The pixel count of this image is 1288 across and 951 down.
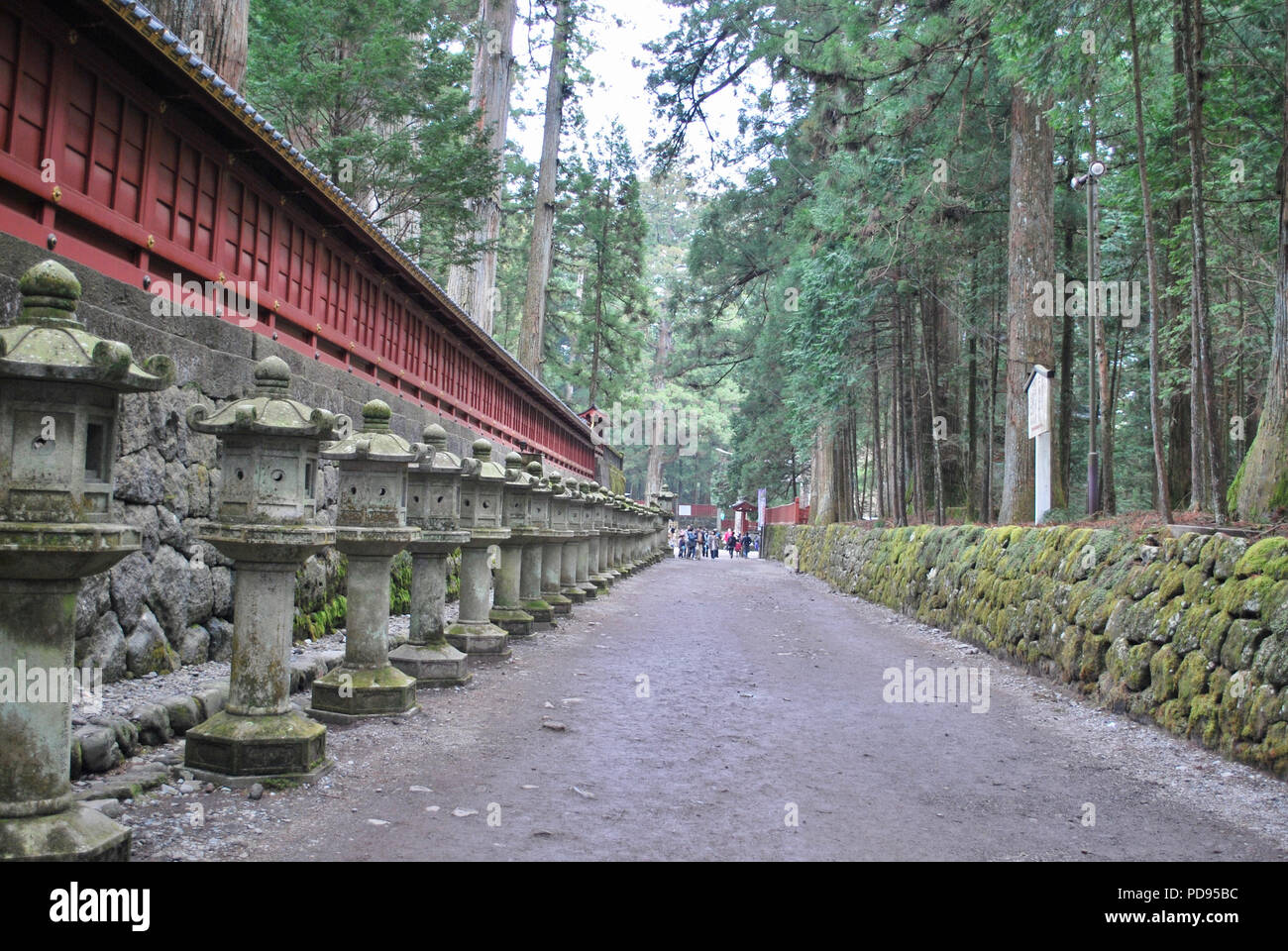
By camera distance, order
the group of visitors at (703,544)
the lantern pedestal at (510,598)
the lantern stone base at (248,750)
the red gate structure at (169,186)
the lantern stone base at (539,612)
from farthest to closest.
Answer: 1. the group of visitors at (703,544)
2. the lantern stone base at (539,612)
3. the lantern pedestal at (510,598)
4. the red gate structure at (169,186)
5. the lantern stone base at (248,750)

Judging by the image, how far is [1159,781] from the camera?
197 inches

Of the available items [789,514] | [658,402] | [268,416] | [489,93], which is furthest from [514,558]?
[658,402]

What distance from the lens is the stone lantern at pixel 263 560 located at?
13.9ft

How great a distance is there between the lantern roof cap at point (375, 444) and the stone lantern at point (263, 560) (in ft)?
3.68

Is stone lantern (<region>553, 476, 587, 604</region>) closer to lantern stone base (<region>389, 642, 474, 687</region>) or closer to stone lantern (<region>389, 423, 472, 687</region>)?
stone lantern (<region>389, 423, 472, 687</region>)

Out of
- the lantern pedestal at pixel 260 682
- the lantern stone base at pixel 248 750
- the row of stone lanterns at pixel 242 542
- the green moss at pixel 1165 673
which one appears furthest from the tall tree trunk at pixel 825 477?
the lantern stone base at pixel 248 750

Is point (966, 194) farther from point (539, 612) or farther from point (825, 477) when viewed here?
point (825, 477)

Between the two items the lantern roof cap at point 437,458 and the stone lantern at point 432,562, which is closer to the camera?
the stone lantern at point 432,562

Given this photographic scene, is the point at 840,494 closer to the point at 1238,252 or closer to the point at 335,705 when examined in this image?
the point at 1238,252

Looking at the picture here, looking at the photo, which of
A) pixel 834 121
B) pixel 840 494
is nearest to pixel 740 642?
pixel 834 121

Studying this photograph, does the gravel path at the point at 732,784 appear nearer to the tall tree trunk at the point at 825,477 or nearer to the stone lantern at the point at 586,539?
the stone lantern at the point at 586,539

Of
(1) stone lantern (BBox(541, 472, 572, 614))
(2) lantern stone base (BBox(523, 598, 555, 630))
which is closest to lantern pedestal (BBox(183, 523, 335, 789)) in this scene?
(2) lantern stone base (BBox(523, 598, 555, 630))

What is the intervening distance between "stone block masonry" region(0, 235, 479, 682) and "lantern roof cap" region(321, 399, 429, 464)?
76 cm

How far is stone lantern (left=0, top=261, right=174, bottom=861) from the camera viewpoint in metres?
2.84
